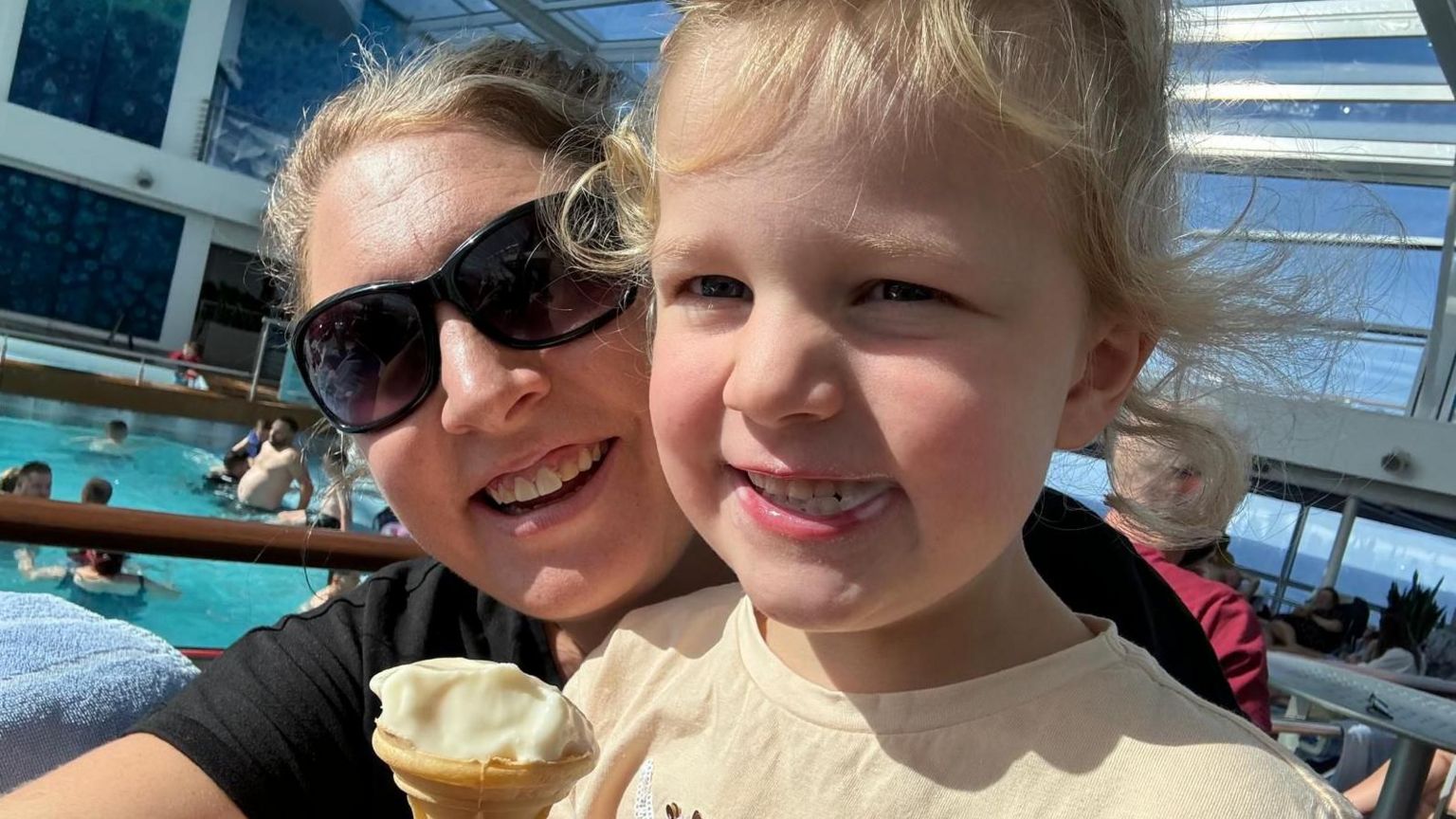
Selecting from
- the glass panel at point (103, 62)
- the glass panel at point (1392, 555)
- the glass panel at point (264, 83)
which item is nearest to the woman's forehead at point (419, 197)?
Answer: the glass panel at point (1392, 555)

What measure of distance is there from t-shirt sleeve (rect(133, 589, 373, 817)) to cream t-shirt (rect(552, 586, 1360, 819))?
0.36 metres

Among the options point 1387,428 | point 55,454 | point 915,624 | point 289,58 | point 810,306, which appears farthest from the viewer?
point 289,58

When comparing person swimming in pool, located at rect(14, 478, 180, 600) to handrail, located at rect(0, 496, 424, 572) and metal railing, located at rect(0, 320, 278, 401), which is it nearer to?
handrail, located at rect(0, 496, 424, 572)

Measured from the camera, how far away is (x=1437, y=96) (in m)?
12.4

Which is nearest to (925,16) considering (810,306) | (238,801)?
(810,306)

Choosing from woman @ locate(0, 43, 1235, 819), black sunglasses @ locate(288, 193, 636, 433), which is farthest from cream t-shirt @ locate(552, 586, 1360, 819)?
black sunglasses @ locate(288, 193, 636, 433)

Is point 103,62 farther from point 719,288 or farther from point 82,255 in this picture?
point 719,288

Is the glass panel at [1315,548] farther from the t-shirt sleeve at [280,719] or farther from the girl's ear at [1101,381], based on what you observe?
the t-shirt sleeve at [280,719]

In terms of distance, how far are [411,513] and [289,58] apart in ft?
84.5

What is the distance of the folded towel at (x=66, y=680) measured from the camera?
4.96ft

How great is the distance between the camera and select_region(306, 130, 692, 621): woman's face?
4.31 ft

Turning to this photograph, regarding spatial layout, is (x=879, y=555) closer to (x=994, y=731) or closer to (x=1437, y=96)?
(x=994, y=731)

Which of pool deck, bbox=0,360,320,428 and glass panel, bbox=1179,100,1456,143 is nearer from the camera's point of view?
pool deck, bbox=0,360,320,428

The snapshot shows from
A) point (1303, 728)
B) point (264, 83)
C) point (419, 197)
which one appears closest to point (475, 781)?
point (419, 197)
